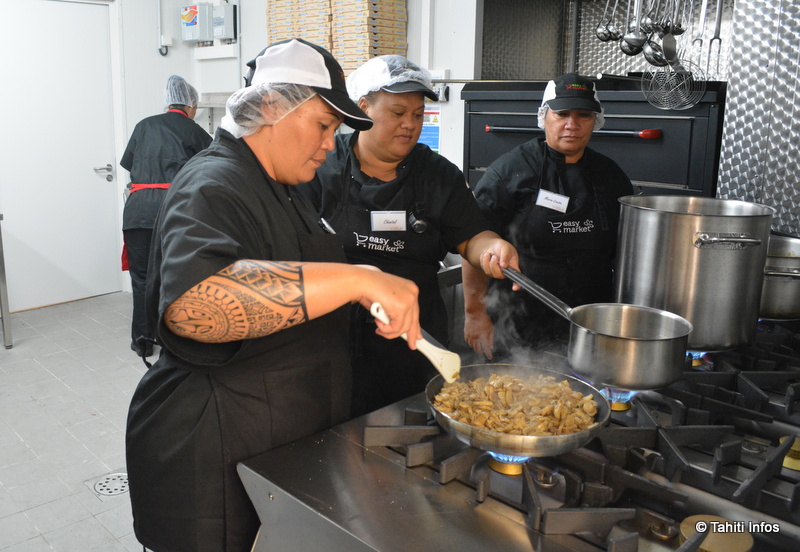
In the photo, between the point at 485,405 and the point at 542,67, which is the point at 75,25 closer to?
the point at 542,67

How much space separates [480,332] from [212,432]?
128 centimetres

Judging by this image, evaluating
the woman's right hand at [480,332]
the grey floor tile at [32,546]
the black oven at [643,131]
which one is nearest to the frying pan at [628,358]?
the woman's right hand at [480,332]

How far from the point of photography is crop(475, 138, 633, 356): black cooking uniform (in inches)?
102

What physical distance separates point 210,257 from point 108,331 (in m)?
4.61

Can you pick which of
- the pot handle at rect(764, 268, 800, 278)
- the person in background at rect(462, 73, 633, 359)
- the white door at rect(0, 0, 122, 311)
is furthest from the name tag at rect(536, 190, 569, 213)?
the white door at rect(0, 0, 122, 311)

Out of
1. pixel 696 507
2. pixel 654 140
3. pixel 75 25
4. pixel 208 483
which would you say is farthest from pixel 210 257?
pixel 75 25

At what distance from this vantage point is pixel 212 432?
4.67ft

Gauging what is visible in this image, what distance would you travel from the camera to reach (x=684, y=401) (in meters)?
1.50

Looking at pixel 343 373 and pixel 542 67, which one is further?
pixel 542 67

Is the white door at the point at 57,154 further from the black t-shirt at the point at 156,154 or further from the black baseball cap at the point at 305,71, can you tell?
the black baseball cap at the point at 305,71

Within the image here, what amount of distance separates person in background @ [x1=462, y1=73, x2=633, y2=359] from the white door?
467 centimetres

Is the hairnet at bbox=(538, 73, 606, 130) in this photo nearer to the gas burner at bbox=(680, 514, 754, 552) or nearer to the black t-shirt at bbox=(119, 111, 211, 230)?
the gas burner at bbox=(680, 514, 754, 552)

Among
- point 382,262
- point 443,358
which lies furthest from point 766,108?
point 443,358

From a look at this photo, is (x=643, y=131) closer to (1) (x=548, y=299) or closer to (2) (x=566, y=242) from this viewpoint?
(2) (x=566, y=242)
